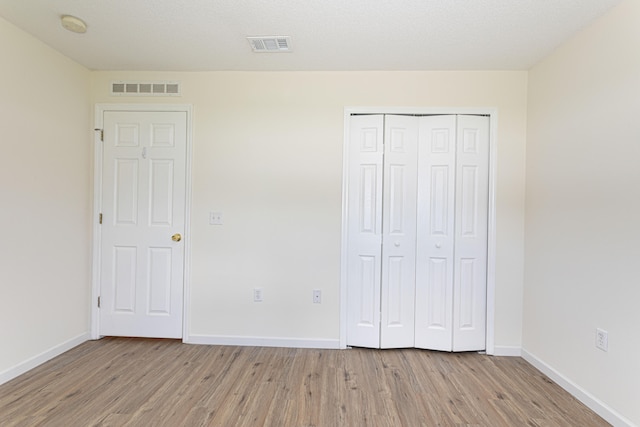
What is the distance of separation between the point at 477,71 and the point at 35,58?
141 inches

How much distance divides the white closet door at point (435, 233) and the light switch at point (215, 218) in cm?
181

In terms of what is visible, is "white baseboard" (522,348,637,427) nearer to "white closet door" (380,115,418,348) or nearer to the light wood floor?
the light wood floor

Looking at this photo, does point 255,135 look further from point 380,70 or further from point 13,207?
point 13,207

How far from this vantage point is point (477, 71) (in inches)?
104

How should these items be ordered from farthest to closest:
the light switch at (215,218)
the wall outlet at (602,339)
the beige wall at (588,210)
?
the light switch at (215,218) < the wall outlet at (602,339) < the beige wall at (588,210)

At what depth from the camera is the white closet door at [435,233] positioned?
265 centimetres

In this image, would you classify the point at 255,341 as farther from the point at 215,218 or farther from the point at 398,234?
the point at 398,234

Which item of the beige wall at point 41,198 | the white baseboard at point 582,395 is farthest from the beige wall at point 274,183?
the white baseboard at point 582,395

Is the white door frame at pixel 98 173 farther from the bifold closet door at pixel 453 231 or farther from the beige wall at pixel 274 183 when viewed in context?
the bifold closet door at pixel 453 231

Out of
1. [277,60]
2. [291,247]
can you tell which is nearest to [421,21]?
[277,60]

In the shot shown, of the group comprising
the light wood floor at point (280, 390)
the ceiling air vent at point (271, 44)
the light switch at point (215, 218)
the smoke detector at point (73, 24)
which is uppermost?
the ceiling air vent at point (271, 44)

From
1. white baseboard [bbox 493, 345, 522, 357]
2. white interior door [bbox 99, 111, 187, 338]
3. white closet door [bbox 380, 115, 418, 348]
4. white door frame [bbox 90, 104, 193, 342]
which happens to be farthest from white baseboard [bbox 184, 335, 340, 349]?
white baseboard [bbox 493, 345, 522, 357]

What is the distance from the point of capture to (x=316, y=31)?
2102mm

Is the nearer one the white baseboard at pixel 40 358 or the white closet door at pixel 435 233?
the white baseboard at pixel 40 358
